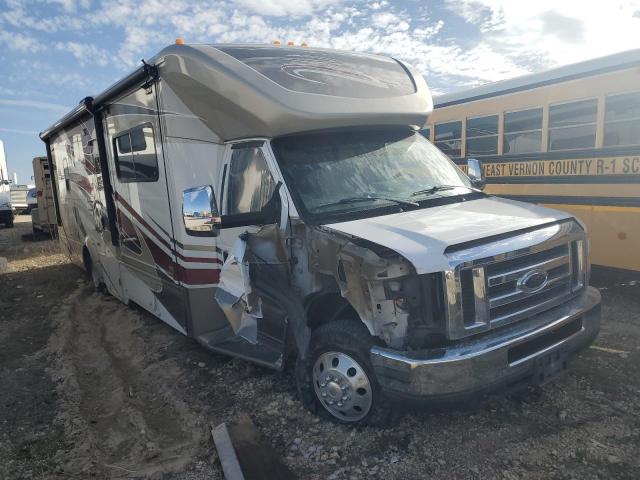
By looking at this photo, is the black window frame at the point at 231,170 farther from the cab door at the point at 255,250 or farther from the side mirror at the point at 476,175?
the side mirror at the point at 476,175

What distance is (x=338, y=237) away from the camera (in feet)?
11.2

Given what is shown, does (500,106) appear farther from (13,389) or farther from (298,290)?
(13,389)

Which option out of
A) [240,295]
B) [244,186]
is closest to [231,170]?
[244,186]

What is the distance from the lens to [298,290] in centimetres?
381

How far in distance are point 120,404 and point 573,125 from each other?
670cm

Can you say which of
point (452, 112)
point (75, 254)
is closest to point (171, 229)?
point (75, 254)

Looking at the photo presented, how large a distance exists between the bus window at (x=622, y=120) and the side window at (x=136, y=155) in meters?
5.74

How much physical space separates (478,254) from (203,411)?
2.63 meters

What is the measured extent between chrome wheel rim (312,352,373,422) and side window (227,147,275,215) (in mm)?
1408

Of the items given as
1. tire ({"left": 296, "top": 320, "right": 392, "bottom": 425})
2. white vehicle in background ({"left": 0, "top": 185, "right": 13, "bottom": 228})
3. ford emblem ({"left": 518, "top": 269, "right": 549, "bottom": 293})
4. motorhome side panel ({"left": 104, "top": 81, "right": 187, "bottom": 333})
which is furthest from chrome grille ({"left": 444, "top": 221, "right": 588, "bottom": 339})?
white vehicle in background ({"left": 0, "top": 185, "right": 13, "bottom": 228})

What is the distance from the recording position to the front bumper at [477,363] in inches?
120

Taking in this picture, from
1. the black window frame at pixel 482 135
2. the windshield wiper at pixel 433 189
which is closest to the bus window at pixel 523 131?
the black window frame at pixel 482 135

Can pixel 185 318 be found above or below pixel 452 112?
below

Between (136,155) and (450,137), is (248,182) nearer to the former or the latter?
(136,155)
